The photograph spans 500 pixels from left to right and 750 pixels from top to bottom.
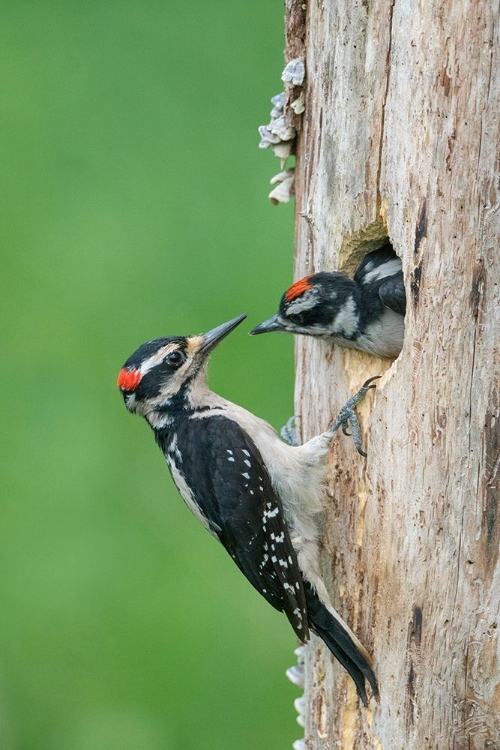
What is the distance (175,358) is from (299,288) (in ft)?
2.49

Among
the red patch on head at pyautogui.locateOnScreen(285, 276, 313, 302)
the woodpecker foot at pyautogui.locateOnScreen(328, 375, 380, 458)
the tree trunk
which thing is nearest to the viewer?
the tree trunk

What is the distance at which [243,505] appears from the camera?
4898mm

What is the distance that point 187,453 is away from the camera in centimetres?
514

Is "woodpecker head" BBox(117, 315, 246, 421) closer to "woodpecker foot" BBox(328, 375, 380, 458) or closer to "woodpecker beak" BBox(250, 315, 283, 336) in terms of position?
"woodpecker beak" BBox(250, 315, 283, 336)

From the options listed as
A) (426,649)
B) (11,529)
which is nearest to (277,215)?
(11,529)

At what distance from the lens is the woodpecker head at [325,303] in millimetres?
4746

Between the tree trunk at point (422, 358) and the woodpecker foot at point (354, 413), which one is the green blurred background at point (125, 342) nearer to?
the tree trunk at point (422, 358)

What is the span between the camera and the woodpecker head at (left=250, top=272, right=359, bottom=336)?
187 inches

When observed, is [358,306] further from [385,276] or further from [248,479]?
[248,479]

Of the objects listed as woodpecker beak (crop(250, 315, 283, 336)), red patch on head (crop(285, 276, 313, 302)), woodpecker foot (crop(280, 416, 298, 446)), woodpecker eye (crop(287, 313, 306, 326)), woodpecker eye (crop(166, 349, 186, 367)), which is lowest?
woodpecker foot (crop(280, 416, 298, 446))

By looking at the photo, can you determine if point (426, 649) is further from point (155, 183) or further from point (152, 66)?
point (152, 66)

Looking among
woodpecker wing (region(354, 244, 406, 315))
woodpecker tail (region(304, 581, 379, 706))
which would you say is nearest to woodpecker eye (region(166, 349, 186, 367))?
woodpecker wing (region(354, 244, 406, 315))

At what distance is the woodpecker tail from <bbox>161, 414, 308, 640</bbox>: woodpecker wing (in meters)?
0.10

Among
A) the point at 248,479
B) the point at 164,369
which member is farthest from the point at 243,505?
the point at 164,369
